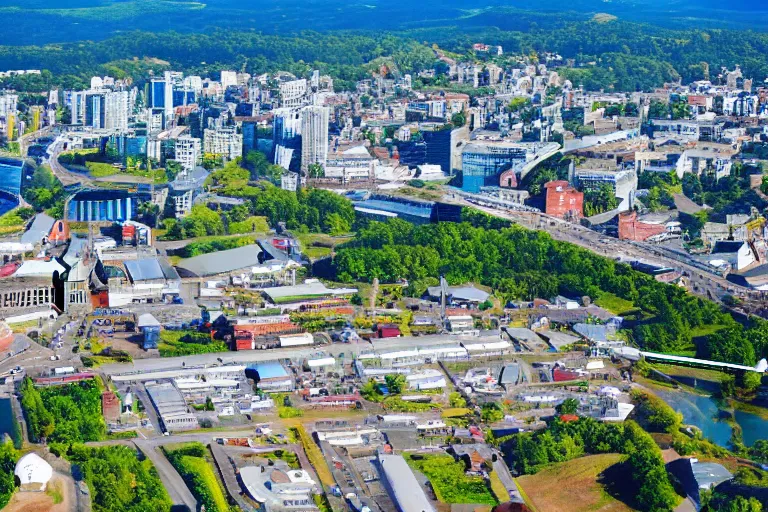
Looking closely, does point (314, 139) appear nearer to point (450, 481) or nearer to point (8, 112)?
point (8, 112)

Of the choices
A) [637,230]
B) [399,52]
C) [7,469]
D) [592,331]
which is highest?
[399,52]

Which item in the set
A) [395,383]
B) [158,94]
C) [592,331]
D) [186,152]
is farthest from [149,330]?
[158,94]

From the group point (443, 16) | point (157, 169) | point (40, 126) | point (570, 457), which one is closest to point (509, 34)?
point (443, 16)

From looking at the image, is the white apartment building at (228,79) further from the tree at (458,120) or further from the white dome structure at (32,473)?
the white dome structure at (32,473)

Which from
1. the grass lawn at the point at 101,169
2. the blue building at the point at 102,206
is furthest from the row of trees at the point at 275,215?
the grass lawn at the point at 101,169

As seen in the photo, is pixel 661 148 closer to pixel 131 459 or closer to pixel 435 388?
pixel 435 388

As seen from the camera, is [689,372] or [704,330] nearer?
[689,372]
